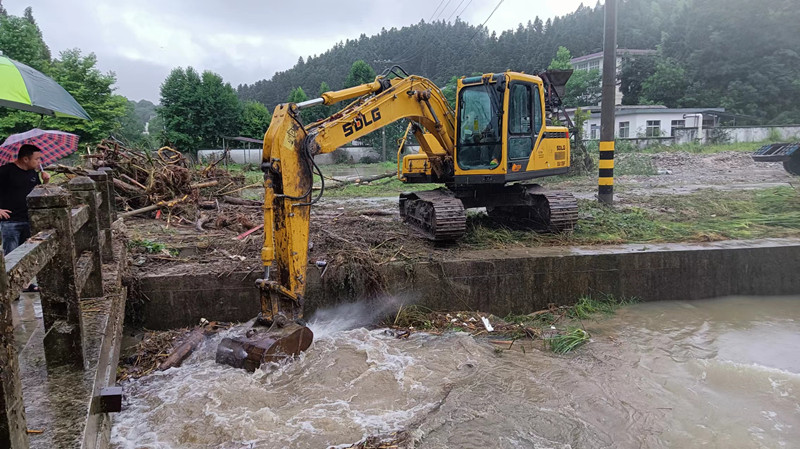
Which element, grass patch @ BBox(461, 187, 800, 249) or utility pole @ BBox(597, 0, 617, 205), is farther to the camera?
utility pole @ BBox(597, 0, 617, 205)

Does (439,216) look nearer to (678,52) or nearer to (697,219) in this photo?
(697,219)

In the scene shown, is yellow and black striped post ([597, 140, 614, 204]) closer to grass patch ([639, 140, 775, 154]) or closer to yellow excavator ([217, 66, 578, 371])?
yellow excavator ([217, 66, 578, 371])

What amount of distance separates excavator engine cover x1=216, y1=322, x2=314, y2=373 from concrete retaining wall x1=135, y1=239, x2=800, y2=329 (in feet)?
4.52

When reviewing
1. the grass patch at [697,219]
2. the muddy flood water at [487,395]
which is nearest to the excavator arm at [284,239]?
the muddy flood water at [487,395]

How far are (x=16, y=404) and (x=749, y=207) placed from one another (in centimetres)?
1112

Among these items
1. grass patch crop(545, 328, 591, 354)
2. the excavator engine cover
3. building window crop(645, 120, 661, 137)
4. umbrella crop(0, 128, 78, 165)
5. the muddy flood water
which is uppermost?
building window crop(645, 120, 661, 137)

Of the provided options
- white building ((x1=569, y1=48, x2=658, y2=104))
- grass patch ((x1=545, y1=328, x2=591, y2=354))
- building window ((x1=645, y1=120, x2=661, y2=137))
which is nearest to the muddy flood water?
grass patch ((x1=545, y1=328, x2=591, y2=354))

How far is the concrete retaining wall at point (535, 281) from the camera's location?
605cm

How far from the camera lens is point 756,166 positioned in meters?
21.3

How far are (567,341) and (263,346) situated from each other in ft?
10.1

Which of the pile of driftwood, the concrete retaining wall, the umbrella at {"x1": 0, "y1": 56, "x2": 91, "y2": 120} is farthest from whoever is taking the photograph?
the pile of driftwood

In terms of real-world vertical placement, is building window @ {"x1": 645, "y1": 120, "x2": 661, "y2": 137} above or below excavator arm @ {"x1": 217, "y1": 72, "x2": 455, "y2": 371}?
above

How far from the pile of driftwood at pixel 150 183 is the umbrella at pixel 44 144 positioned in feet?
7.77

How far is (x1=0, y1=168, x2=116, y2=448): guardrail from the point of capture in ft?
5.27
